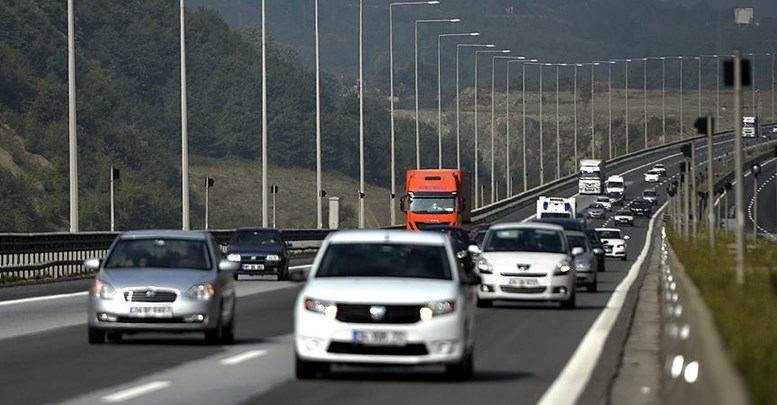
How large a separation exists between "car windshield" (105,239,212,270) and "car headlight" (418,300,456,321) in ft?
22.8

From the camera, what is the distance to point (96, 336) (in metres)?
24.6

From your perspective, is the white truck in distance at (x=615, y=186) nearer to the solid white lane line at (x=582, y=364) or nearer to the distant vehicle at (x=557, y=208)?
the distant vehicle at (x=557, y=208)

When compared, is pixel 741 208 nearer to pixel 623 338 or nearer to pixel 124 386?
pixel 623 338

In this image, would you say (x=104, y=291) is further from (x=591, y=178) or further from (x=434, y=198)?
(x=591, y=178)

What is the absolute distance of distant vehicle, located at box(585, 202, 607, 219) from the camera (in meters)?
152

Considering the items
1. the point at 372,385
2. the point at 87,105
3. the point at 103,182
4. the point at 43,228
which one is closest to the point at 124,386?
the point at 372,385

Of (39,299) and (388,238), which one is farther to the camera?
(39,299)

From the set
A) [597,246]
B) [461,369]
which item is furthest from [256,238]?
[461,369]

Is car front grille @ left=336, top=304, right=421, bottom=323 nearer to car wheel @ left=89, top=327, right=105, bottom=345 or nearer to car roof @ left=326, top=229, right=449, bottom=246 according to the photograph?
car roof @ left=326, top=229, right=449, bottom=246

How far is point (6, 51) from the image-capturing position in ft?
467

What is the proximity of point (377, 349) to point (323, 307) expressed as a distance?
0.62m

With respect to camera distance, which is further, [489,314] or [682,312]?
→ [489,314]

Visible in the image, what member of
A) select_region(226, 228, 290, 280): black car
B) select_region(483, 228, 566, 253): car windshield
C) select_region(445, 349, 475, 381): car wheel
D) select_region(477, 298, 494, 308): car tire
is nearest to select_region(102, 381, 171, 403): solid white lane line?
select_region(445, 349, 475, 381): car wheel

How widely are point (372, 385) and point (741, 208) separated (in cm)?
1185
